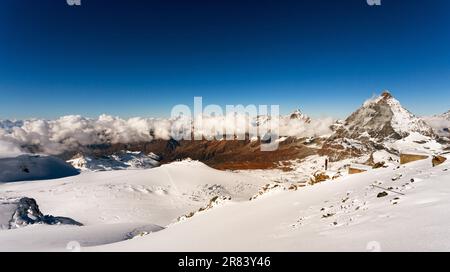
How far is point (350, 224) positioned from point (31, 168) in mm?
180202

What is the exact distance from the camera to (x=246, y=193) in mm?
96000

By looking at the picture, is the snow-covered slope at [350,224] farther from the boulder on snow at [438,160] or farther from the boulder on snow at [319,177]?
the boulder on snow at [319,177]

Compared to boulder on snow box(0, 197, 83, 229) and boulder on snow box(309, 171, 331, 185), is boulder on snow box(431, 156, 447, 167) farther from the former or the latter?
boulder on snow box(0, 197, 83, 229)

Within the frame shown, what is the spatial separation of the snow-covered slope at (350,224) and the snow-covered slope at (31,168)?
14724cm

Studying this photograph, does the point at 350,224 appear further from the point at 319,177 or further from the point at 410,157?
the point at 410,157

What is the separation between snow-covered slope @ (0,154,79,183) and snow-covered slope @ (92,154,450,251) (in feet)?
483

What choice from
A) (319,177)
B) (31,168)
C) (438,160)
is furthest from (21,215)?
(31,168)

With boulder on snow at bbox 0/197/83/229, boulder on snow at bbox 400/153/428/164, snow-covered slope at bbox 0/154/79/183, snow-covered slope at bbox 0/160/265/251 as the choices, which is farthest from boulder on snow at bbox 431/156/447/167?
snow-covered slope at bbox 0/154/79/183

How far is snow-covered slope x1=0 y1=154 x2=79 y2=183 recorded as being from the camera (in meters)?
145

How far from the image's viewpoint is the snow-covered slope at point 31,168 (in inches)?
5701

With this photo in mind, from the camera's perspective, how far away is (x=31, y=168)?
160250 millimetres

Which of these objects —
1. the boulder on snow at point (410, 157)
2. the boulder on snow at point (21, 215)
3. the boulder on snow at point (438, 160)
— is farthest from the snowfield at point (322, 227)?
the boulder on snow at point (21, 215)
